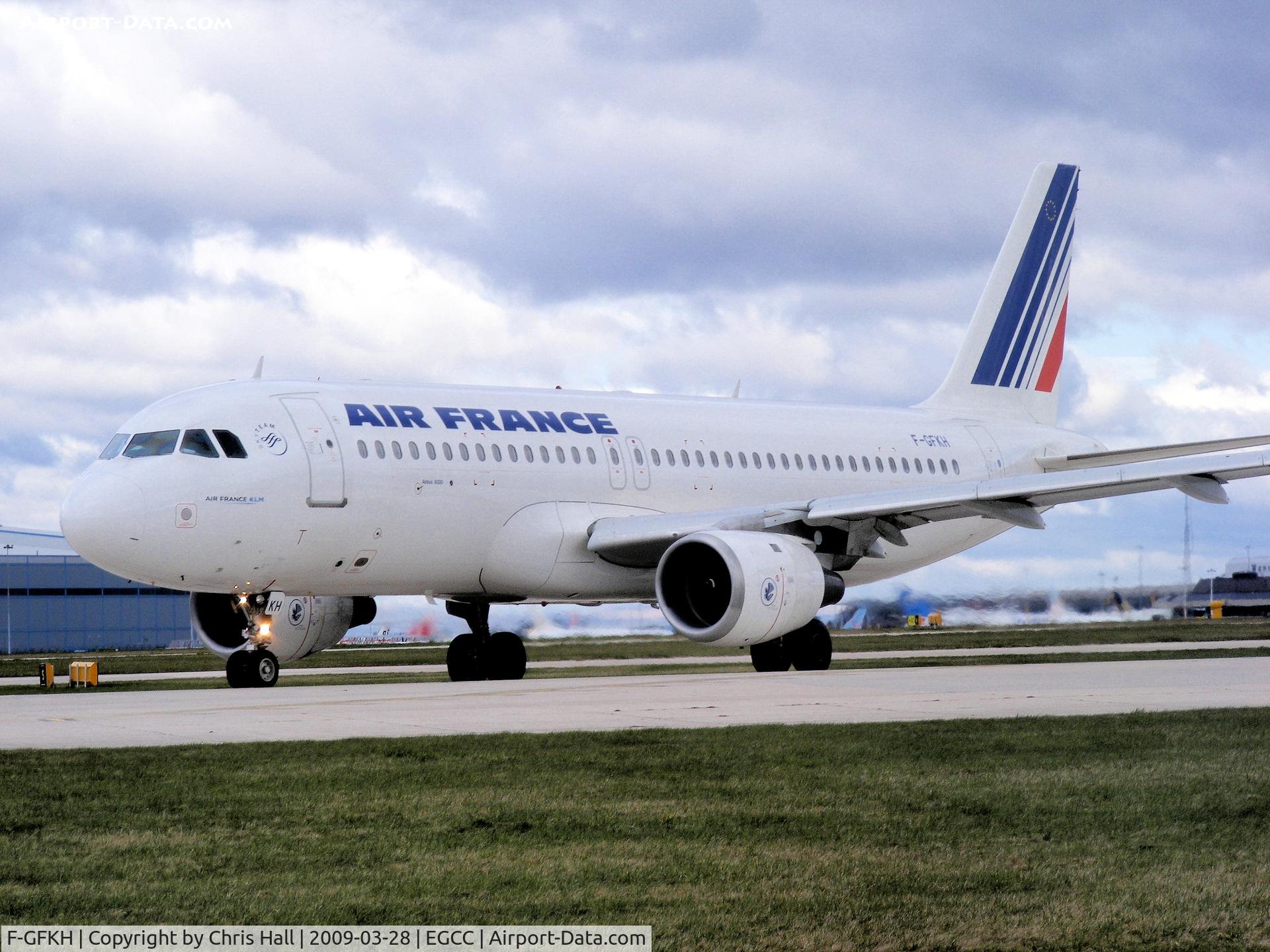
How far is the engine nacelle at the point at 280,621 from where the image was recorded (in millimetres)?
23047

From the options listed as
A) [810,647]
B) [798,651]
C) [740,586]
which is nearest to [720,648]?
[798,651]

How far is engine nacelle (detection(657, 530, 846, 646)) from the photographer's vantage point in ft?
71.6

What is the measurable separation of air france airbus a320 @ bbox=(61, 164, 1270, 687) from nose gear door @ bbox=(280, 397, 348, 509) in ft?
0.09

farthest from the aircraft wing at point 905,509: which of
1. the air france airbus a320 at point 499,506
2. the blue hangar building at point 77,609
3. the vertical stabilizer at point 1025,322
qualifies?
the blue hangar building at point 77,609

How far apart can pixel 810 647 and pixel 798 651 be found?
0.21m

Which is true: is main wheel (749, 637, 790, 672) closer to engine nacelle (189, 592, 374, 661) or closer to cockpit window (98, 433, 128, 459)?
engine nacelle (189, 592, 374, 661)

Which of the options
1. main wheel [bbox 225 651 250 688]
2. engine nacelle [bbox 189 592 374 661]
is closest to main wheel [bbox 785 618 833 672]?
engine nacelle [bbox 189 592 374 661]

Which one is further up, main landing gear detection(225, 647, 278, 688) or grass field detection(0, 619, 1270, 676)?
main landing gear detection(225, 647, 278, 688)

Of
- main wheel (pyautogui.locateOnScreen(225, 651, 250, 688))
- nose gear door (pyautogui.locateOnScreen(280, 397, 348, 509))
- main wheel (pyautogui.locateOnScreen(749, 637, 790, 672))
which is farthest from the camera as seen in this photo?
main wheel (pyautogui.locateOnScreen(749, 637, 790, 672))

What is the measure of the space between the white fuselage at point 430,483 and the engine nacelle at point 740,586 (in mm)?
2019

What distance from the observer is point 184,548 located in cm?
2069

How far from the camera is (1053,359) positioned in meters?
34.8

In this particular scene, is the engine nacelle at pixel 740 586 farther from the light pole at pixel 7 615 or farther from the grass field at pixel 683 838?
the light pole at pixel 7 615

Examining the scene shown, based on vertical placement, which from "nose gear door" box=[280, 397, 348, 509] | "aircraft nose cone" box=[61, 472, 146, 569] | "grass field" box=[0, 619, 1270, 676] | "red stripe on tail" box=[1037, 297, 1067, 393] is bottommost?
"grass field" box=[0, 619, 1270, 676]
